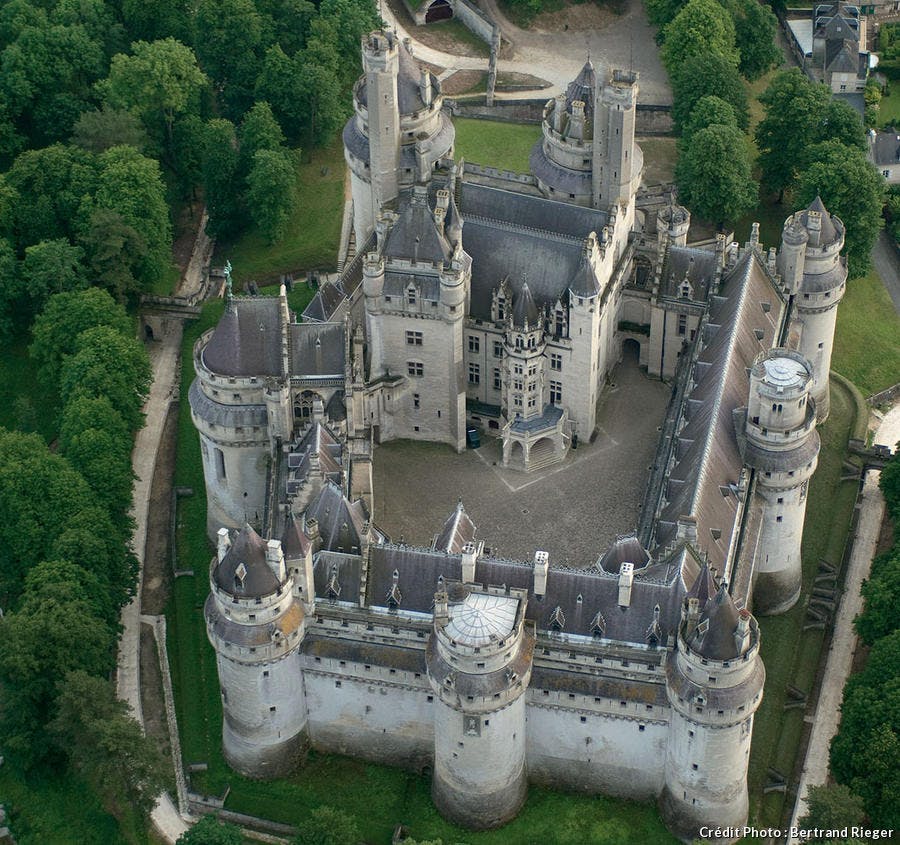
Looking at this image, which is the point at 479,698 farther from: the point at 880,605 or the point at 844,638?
the point at 844,638

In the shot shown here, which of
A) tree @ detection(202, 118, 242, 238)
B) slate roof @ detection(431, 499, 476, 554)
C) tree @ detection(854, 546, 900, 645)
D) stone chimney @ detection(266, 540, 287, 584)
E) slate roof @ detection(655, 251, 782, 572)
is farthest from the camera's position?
tree @ detection(202, 118, 242, 238)

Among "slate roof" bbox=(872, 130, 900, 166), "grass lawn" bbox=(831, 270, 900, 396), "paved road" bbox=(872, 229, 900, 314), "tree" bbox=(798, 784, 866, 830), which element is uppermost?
"slate roof" bbox=(872, 130, 900, 166)

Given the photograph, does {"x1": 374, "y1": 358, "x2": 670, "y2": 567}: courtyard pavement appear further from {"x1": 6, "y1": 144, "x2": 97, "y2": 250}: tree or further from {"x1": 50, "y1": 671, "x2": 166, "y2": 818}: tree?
{"x1": 6, "y1": 144, "x2": 97, "y2": 250}: tree

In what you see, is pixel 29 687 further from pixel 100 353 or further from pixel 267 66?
pixel 267 66

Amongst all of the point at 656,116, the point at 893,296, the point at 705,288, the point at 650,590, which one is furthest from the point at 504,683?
the point at 656,116

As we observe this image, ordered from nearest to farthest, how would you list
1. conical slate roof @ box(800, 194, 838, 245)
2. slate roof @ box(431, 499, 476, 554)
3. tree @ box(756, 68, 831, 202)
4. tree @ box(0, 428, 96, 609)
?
slate roof @ box(431, 499, 476, 554) → tree @ box(0, 428, 96, 609) → conical slate roof @ box(800, 194, 838, 245) → tree @ box(756, 68, 831, 202)

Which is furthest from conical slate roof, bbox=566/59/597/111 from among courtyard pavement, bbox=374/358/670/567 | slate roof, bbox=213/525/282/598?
slate roof, bbox=213/525/282/598
